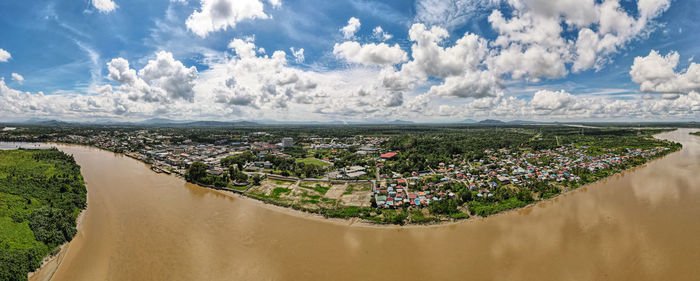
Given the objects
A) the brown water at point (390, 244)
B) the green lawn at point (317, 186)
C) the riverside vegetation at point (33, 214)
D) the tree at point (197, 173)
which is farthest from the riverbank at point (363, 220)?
the riverside vegetation at point (33, 214)

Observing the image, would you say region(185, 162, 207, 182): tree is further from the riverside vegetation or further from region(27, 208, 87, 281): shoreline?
region(27, 208, 87, 281): shoreline

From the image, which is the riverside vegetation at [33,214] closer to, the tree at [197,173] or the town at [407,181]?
the tree at [197,173]

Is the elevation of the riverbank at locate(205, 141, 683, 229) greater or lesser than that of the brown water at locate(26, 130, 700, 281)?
greater

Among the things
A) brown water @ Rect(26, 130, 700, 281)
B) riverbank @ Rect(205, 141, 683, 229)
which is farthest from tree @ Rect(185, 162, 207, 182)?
brown water @ Rect(26, 130, 700, 281)

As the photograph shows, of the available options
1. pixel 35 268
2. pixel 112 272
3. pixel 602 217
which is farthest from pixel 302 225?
pixel 602 217

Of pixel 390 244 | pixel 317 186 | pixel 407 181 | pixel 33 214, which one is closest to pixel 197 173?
pixel 33 214

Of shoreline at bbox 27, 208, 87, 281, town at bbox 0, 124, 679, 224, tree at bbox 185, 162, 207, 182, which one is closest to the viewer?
shoreline at bbox 27, 208, 87, 281
